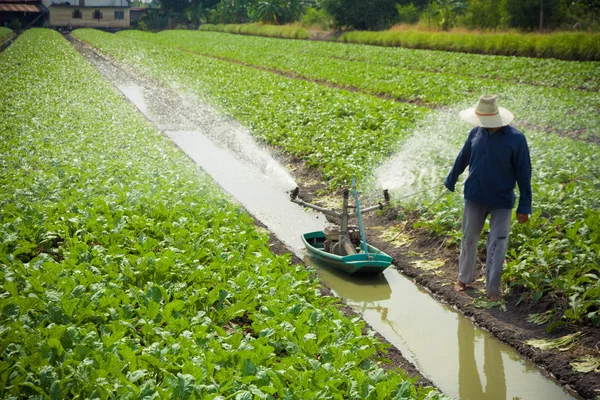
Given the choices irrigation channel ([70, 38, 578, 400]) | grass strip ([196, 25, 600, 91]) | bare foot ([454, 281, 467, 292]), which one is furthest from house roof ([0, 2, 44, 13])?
bare foot ([454, 281, 467, 292])

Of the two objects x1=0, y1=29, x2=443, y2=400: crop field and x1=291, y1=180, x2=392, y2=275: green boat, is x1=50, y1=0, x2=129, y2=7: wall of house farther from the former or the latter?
x1=291, y1=180, x2=392, y2=275: green boat

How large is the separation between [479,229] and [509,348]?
51.0 inches

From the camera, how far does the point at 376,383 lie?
4.26 metres

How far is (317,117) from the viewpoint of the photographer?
15.4 m

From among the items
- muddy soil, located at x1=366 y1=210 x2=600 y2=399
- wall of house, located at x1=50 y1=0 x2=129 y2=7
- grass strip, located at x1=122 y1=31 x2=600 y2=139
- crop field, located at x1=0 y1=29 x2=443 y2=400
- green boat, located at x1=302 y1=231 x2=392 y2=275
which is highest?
wall of house, located at x1=50 y1=0 x2=129 y2=7

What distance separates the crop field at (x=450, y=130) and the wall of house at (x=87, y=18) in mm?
49508

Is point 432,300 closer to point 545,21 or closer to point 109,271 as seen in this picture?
point 109,271

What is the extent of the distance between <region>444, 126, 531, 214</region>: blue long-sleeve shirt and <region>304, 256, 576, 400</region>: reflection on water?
4.06 feet

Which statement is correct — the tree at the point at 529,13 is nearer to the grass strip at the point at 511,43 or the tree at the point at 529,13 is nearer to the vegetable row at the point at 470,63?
the grass strip at the point at 511,43

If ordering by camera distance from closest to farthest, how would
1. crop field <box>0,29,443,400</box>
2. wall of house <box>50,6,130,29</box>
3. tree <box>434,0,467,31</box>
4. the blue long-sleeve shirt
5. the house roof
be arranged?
crop field <box>0,29,443,400</box> < the blue long-sleeve shirt < tree <box>434,0,467,31</box> < the house roof < wall of house <box>50,6,130,29</box>

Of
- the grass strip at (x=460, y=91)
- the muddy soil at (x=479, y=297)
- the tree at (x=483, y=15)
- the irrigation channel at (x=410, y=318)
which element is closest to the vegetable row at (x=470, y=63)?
the grass strip at (x=460, y=91)

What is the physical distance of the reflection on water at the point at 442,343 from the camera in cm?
546

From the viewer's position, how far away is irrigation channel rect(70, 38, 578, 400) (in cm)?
552

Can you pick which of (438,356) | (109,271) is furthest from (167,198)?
(438,356)
